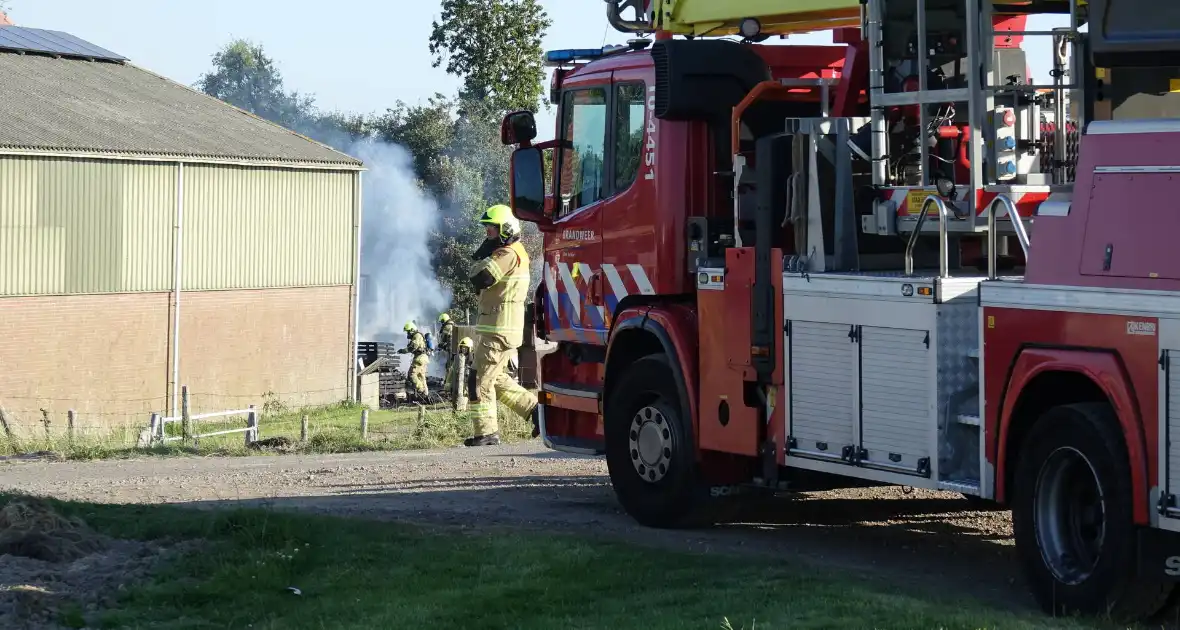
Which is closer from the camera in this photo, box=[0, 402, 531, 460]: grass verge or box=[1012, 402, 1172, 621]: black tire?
box=[1012, 402, 1172, 621]: black tire

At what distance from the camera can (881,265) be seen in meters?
9.12

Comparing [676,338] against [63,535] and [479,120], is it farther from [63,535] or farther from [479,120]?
[479,120]

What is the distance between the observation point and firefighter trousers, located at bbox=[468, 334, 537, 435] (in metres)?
15.7

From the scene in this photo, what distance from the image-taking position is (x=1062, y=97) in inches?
338

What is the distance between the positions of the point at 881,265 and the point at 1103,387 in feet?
8.15

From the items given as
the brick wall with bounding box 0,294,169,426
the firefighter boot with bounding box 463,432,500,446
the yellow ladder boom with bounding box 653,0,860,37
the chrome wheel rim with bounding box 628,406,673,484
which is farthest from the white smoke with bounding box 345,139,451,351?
the chrome wheel rim with bounding box 628,406,673,484

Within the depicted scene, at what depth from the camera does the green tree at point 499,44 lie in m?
54.4

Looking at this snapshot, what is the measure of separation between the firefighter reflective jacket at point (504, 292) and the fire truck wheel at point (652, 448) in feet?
15.7

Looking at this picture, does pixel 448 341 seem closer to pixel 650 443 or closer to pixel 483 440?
pixel 483 440

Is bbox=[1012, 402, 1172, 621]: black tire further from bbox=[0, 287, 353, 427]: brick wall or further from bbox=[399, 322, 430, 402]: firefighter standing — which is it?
bbox=[0, 287, 353, 427]: brick wall

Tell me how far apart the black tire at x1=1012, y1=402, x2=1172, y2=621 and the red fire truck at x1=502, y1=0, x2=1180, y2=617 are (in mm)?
12

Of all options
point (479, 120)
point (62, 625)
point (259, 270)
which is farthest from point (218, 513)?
point (479, 120)

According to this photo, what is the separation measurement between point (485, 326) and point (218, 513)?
19.8ft

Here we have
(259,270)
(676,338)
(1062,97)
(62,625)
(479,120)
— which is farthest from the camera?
(479,120)
